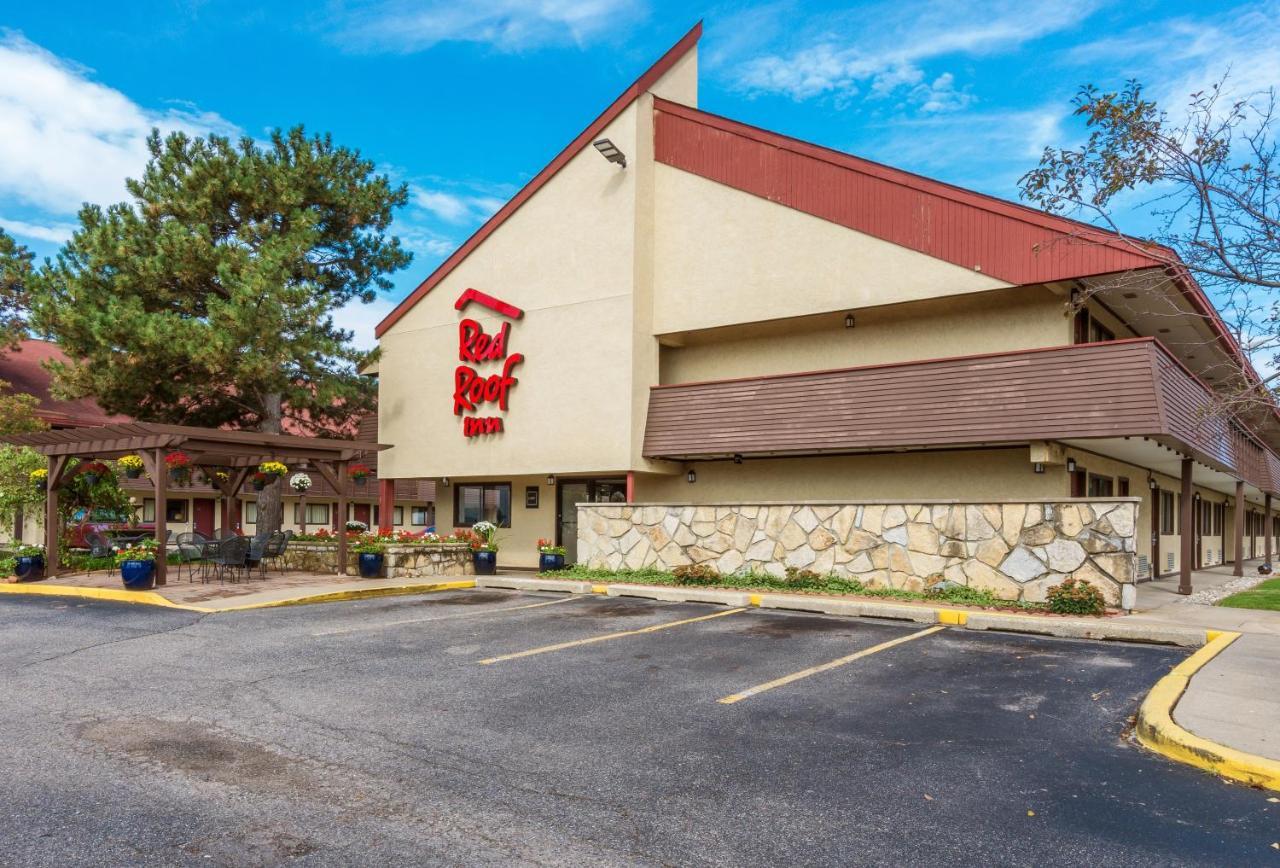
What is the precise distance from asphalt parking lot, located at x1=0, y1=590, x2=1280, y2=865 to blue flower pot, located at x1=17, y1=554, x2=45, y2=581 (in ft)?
31.7

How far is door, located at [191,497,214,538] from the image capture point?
4644 cm

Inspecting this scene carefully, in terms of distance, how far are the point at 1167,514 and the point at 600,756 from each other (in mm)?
24349

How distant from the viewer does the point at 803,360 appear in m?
19.7

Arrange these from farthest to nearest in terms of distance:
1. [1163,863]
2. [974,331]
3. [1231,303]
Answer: [974,331] < [1231,303] < [1163,863]

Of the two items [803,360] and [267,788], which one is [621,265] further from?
[267,788]

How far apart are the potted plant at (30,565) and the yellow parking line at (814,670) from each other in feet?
58.3

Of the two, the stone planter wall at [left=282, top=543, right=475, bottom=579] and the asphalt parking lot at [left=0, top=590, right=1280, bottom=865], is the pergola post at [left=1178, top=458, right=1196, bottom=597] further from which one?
the stone planter wall at [left=282, top=543, right=475, bottom=579]

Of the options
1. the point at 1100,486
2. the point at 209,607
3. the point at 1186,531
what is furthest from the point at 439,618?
the point at 1100,486

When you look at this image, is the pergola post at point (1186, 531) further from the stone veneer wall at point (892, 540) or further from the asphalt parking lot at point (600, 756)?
the asphalt parking lot at point (600, 756)

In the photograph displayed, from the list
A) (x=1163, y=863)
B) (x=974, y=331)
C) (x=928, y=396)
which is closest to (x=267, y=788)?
(x=1163, y=863)

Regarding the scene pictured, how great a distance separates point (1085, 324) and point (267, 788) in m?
17.1

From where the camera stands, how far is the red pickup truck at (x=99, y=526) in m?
22.7

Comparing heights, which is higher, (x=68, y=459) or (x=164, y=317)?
(x=164, y=317)

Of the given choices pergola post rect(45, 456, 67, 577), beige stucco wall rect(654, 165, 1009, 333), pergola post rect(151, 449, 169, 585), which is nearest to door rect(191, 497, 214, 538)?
pergola post rect(45, 456, 67, 577)
